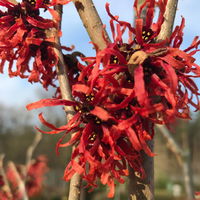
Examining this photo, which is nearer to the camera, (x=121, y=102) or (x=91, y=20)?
(x=121, y=102)

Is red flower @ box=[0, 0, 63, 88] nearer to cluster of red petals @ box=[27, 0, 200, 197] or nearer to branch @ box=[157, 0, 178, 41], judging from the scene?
cluster of red petals @ box=[27, 0, 200, 197]

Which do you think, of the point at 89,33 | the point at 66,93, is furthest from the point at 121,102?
the point at 89,33

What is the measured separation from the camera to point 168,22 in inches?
47.4

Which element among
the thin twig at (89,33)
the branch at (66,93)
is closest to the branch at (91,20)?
the thin twig at (89,33)

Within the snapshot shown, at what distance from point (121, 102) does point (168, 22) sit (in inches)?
16.1

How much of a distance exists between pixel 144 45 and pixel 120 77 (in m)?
0.15

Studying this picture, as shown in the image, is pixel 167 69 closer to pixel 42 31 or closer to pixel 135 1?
pixel 135 1

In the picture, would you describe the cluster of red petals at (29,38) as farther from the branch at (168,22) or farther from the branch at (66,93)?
the branch at (168,22)

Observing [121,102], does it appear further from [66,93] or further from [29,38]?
[29,38]

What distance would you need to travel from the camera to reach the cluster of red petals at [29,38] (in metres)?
1.31

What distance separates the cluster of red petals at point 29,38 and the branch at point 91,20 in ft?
0.36

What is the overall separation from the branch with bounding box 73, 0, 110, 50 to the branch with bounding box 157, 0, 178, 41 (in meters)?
0.21

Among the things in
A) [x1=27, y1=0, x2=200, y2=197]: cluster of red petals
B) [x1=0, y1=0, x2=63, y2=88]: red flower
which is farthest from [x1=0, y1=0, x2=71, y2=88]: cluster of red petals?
[x1=27, y1=0, x2=200, y2=197]: cluster of red petals

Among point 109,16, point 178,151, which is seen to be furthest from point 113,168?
point 178,151
